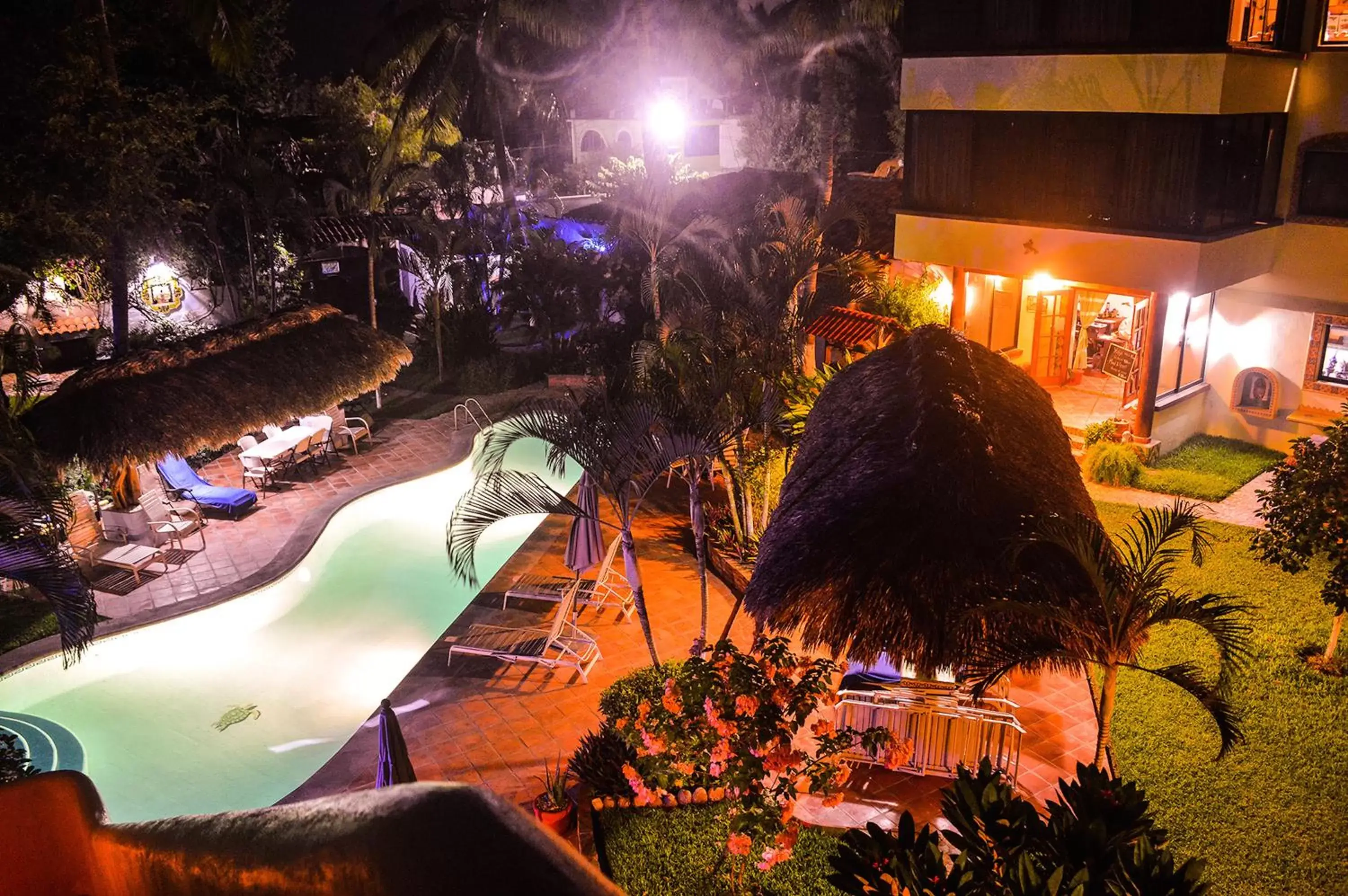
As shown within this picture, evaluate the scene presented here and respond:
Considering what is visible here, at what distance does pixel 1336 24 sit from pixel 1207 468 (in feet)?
20.8

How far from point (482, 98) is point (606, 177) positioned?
6.37 metres

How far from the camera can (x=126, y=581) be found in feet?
38.9

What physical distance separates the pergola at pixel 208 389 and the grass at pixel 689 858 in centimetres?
845

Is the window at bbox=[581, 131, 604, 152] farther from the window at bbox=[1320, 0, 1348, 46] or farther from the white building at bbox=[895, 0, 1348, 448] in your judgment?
the window at bbox=[1320, 0, 1348, 46]

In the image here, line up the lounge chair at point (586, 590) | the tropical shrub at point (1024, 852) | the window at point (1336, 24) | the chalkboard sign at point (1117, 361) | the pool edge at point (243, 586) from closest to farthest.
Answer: the tropical shrub at point (1024, 852) → the pool edge at point (243, 586) → the lounge chair at point (586, 590) → the window at point (1336, 24) → the chalkboard sign at point (1117, 361)

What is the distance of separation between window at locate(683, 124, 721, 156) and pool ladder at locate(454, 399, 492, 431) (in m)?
34.8

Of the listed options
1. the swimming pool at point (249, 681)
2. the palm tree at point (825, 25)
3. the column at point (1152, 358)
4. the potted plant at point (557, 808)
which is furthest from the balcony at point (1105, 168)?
the potted plant at point (557, 808)

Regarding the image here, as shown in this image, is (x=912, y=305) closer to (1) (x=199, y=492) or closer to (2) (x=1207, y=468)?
(2) (x=1207, y=468)

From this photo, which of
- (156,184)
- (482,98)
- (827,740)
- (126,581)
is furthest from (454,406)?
(482,98)

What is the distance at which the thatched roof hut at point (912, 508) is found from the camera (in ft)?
21.5

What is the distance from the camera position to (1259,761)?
24.4 feet

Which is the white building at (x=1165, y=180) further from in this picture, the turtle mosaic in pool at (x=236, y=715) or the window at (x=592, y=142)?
the window at (x=592, y=142)

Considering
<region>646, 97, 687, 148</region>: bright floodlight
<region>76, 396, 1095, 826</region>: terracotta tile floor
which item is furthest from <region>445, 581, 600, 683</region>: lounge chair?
<region>646, 97, 687, 148</region>: bright floodlight

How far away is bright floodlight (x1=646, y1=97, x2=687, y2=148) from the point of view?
20531mm
